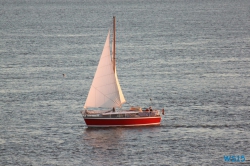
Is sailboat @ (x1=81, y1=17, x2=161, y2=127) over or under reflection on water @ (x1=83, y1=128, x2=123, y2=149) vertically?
over

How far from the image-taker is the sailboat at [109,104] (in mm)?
102062

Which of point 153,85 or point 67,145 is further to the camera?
point 153,85

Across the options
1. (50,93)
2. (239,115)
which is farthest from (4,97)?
(239,115)

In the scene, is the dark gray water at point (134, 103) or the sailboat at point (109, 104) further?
the sailboat at point (109, 104)

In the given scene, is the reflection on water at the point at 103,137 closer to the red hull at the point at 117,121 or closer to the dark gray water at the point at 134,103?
the dark gray water at the point at 134,103

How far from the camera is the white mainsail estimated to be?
10419 cm

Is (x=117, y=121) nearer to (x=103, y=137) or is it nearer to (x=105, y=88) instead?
(x=103, y=137)

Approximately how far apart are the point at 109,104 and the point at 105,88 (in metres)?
2.24

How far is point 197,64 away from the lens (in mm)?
158125

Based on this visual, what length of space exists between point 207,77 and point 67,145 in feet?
170

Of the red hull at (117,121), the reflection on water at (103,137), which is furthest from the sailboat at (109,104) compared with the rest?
the reflection on water at (103,137)

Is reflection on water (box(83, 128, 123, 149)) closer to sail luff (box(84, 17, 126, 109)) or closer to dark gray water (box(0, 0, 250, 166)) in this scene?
dark gray water (box(0, 0, 250, 166))

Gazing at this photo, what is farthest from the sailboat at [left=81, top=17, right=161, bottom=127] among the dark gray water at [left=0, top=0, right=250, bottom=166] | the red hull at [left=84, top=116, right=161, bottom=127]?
the dark gray water at [left=0, top=0, right=250, bottom=166]

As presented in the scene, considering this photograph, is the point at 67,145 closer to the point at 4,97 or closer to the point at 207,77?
the point at 4,97
